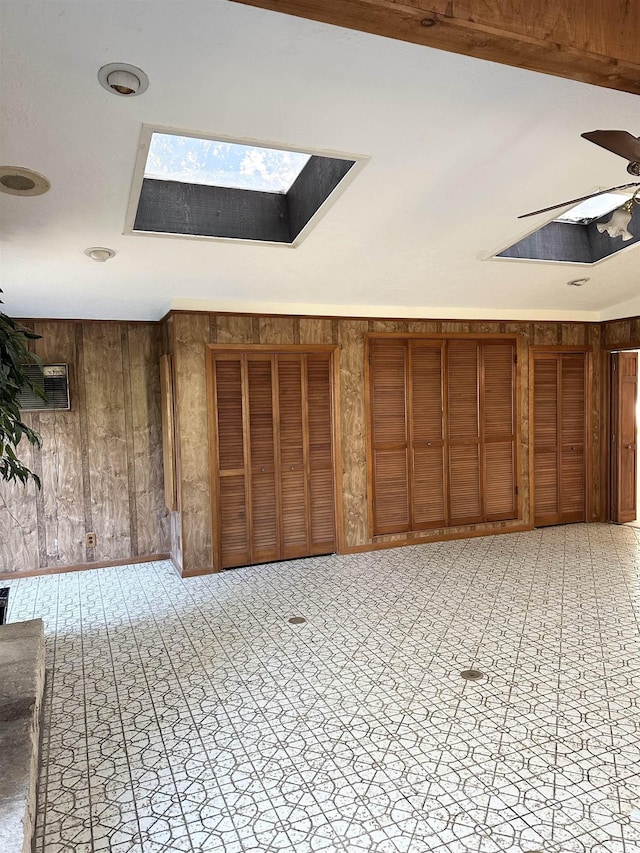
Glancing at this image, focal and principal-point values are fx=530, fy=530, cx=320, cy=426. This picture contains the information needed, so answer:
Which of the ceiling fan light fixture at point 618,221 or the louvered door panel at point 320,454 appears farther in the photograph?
the louvered door panel at point 320,454

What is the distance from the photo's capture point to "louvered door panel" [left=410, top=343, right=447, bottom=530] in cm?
539

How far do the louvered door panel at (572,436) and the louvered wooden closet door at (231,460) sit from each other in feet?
11.9

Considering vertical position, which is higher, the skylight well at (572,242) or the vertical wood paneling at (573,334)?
the skylight well at (572,242)

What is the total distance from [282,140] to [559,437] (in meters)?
4.73

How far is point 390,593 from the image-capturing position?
4094 millimetres

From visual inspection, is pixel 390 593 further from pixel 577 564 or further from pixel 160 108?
pixel 160 108

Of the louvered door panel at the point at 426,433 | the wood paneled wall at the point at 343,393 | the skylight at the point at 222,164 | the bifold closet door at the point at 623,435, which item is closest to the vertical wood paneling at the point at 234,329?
the wood paneled wall at the point at 343,393

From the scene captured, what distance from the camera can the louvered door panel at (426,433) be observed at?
5.39 meters

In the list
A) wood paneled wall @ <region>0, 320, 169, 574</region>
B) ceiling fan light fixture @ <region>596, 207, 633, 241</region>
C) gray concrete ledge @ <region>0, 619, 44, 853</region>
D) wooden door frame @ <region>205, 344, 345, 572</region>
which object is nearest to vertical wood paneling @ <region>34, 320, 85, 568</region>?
wood paneled wall @ <region>0, 320, 169, 574</region>

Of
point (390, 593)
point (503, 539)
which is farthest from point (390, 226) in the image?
point (503, 539)

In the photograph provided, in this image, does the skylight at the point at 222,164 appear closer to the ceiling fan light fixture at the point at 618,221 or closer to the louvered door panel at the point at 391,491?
the ceiling fan light fixture at the point at 618,221

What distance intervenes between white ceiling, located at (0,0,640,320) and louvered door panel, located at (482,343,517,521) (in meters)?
1.19

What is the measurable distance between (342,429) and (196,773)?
3.40 metres

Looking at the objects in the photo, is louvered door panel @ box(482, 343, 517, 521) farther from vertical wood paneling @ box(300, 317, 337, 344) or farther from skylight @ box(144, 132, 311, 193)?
skylight @ box(144, 132, 311, 193)
